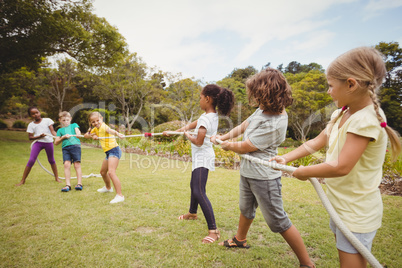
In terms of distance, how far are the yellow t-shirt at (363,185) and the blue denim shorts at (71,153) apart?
5.40 m

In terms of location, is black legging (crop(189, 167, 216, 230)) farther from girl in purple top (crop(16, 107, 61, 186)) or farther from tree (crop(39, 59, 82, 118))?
tree (crop(39, 59, 82, 118))

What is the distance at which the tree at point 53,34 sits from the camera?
11203mm

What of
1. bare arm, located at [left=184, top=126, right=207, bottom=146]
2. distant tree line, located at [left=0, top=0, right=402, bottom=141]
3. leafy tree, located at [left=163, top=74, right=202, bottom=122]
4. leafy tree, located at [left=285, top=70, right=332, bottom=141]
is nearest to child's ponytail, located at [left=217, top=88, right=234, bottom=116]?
bare arm, located at [left=184, top=126, right=207, bottom=146]

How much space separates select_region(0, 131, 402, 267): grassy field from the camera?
2.41 metres

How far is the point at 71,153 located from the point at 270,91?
4.99 meters

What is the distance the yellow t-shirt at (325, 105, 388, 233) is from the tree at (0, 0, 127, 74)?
1470 cm

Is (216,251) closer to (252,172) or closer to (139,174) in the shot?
(252,172)

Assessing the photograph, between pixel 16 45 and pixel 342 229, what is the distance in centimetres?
1670

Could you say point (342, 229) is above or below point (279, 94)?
below

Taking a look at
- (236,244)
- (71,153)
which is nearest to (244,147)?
(236,244)

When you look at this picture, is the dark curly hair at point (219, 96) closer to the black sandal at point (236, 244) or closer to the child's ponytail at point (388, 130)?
the black sandal at point (236, 244)

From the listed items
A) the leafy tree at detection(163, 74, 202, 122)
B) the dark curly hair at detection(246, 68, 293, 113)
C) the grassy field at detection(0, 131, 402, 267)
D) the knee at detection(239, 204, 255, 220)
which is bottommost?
the grassy field at detection(0, 131, 402, 267)

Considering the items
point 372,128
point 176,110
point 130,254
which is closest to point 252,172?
point 372,128

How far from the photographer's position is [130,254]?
8.19ft
